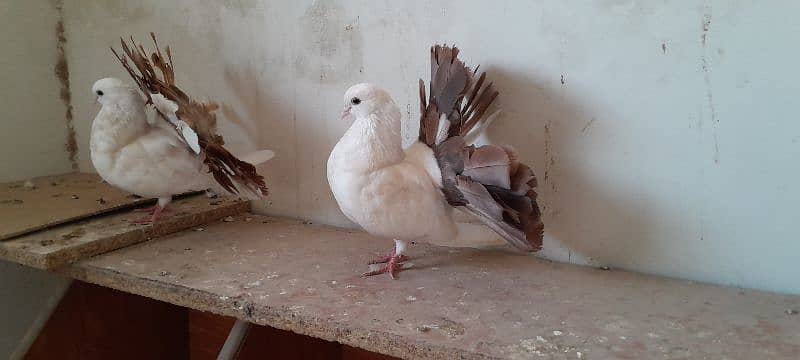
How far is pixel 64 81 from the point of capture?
1759 mm

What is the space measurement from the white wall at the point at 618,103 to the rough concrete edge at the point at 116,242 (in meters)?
0.25

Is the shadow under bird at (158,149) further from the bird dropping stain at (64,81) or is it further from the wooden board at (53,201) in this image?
the bird dropping stain at (64,81)

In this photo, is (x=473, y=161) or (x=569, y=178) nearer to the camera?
(x=473, y=161)

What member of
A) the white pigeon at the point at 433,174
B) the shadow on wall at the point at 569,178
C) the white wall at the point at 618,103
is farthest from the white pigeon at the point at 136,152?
the shadow on wall at the point at 569,178

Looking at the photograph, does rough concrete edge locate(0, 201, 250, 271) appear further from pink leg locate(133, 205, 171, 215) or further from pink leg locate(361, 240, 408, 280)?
pink leg locate(361, 240, 408, 280)

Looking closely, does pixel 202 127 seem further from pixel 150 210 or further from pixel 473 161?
pixel 473 161

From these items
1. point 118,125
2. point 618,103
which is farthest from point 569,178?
point 118,125

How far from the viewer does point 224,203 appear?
4.94 feet

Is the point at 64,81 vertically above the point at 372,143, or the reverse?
the point at 64,81

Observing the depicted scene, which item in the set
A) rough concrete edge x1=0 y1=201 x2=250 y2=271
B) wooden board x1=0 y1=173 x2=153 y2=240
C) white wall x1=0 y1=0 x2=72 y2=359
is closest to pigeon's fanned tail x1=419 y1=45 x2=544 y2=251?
rough concrete edge x1=0 y1=201 x2=250 y2=271

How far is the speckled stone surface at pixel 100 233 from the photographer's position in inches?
44.4

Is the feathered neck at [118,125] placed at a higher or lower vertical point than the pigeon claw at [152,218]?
higher

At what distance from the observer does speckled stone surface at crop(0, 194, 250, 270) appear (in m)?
1.13

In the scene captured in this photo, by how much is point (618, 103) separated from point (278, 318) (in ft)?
2.32
